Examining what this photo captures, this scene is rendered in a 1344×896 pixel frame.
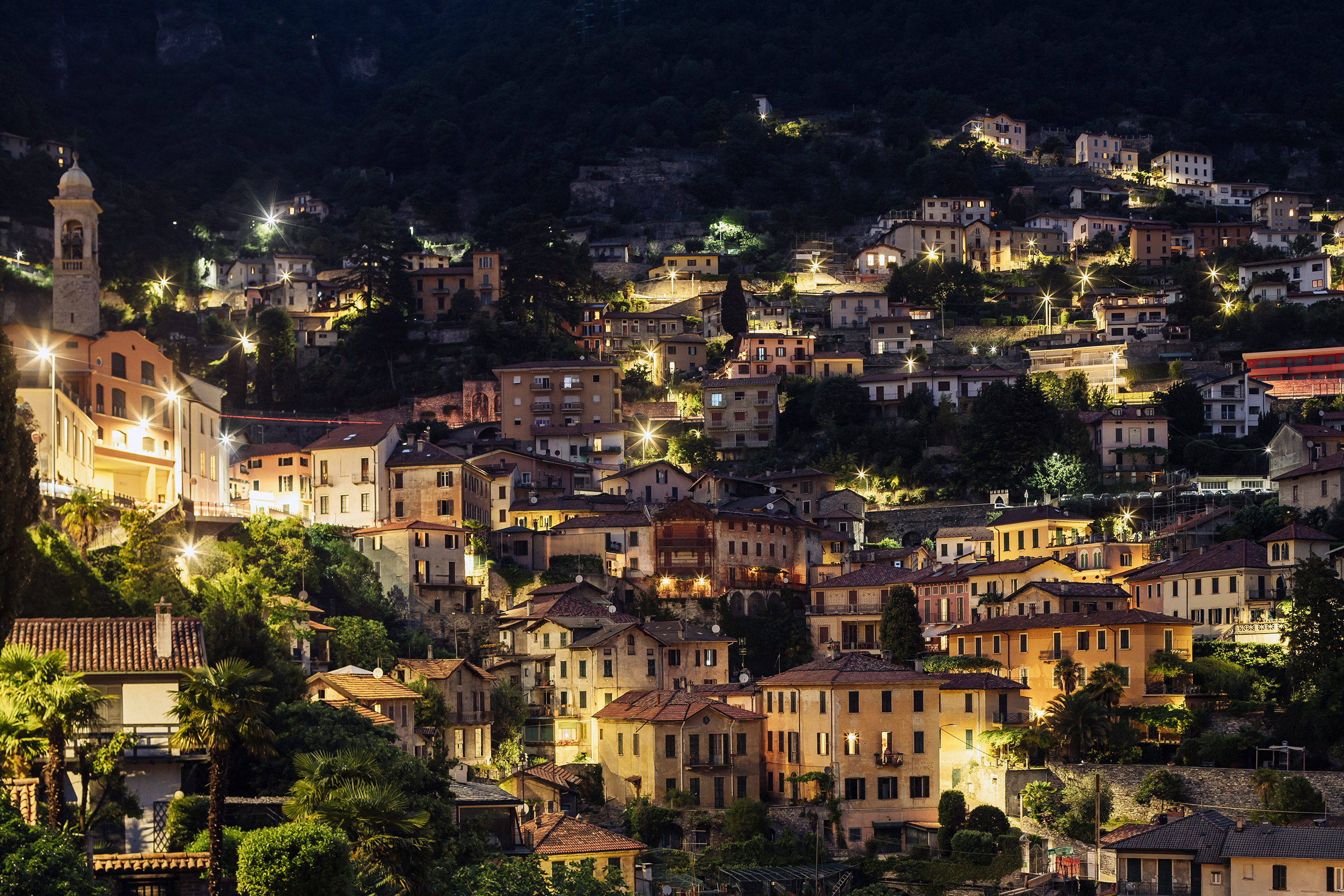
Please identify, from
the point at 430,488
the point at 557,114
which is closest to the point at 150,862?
the point at 430,488

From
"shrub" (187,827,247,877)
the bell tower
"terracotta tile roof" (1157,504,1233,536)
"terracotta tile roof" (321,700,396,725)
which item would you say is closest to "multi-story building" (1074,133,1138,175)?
"terracotta tile roof" (1157,504,1233,536)

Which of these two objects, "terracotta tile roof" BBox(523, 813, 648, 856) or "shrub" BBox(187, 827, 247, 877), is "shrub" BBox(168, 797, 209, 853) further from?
"terracotta tile roof" BBox(523, 813, 648, 856)

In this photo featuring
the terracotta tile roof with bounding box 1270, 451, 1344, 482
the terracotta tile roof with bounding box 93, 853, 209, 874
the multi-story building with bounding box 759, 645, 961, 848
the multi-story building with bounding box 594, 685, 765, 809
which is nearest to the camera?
the terracotta tile roof with bounding box 93, 853, 209, 874

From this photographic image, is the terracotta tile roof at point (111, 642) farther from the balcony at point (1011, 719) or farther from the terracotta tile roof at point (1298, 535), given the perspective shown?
the terracotta tile roof at point (1298, 535)

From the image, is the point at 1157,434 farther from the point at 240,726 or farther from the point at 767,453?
the point at 240,726

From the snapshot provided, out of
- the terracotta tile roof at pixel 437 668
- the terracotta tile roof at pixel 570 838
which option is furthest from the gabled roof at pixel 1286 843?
the terracotta tile roof at pixel 437 668

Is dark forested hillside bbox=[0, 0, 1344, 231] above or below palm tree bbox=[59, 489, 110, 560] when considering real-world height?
above
